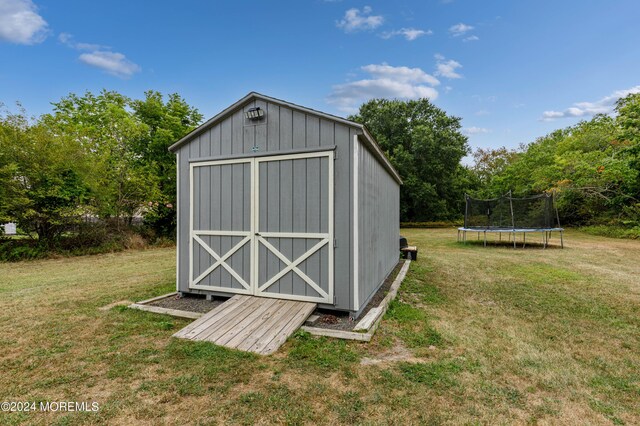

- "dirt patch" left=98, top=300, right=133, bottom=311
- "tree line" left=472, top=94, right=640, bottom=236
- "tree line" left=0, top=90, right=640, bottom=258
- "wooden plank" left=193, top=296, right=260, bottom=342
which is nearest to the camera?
"wooden plank" left=193, top=296, right=260, bottom=342

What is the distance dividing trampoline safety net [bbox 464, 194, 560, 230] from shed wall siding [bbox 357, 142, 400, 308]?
25.0ft

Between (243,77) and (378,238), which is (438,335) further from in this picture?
(243,77)

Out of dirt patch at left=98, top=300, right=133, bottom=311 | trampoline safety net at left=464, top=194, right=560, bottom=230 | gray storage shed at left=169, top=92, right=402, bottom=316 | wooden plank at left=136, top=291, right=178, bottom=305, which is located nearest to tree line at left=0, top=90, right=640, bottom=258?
trampoline safety net at left=464, top=194, right=560, bottom=230

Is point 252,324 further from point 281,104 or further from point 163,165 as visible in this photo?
point 163,165

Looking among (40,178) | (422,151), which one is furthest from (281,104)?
(422,151)

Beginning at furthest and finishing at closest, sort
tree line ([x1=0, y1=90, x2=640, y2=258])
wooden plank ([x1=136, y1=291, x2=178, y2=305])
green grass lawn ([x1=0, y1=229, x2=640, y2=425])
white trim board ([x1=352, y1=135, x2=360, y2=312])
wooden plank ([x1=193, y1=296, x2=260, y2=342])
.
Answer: tree line ([x1=0, y1=90, x2=640, y2=258]) < wooden plank ([x1=136, y1=291, x2=178, y2=305]) < white trim board ([x1=352, y1=135, x2=360, y2=312]) < wooden plank ([x1=193, y1=296, x2=260, y2=342]) < green grass lawn ([x1=0, y1=229, x2=640, y2=425])

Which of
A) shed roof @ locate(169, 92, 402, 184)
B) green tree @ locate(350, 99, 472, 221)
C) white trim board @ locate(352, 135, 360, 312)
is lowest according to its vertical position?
white trim board @ locate(352, 135, 360, 312)

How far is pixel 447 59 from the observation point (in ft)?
39.9

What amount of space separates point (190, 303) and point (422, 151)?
68.1 ft

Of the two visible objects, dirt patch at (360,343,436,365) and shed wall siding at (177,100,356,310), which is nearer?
dirt patch at (360,343,436,365)

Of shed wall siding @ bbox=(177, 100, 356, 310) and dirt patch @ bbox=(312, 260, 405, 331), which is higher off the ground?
shed wall siding @ bbox=(177, 100, 356, 310)

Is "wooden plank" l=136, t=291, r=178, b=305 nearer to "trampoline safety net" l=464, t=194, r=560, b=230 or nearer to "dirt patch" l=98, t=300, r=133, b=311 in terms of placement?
"dirt patch" l=98, t=300, r=133, b=311

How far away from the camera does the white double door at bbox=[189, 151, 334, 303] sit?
3695 mm

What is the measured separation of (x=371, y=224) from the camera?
4312mm
